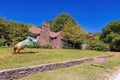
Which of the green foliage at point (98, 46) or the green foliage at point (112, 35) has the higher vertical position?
the green foliage at point (112, 35)

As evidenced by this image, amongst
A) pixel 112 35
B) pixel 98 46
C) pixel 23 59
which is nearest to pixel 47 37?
pixel 98 46

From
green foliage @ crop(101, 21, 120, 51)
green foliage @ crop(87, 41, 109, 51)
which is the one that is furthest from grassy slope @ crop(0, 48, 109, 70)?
green foliage @ crop(101, 21, 120, 51)

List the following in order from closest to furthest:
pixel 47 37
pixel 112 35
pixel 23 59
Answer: pixel 23 59 < pixel 47 37 < pixel 112 35

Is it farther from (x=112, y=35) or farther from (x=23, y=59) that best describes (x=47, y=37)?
(x=23, y=59)

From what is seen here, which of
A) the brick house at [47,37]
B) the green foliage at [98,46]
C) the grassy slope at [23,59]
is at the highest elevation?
the brick house at [47,37]

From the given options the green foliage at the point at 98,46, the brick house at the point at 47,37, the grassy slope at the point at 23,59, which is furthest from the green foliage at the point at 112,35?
the grassy slope at the point at 23,59

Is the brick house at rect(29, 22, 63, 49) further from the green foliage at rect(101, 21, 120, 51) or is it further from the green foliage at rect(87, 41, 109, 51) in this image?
the green foliage at rect(101, 21, 120, 51)

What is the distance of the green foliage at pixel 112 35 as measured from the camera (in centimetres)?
6197

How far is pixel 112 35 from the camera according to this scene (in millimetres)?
62625

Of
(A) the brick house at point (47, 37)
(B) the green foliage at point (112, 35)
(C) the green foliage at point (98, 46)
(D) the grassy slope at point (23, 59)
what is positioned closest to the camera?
(D) the grassy slope at point (23, 59)

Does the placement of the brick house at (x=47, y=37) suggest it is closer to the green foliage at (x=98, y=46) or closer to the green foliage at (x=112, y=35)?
the green foliage at (x=98, y=46)

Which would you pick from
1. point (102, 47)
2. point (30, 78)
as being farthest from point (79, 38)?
point (30, 78)

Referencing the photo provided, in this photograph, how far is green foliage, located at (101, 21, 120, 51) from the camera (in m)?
62.0

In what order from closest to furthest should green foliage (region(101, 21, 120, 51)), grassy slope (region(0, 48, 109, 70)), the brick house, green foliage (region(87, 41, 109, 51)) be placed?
grassy slope (region(0, 48, 109, 70))
green foliage (region(87, 41, 109, 51))
the brick house
green foliage (region(101, 21, 120, 51))
